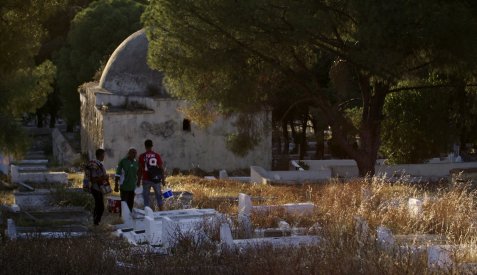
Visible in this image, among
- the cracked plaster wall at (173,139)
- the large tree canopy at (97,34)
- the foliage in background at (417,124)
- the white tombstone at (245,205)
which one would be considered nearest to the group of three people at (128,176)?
the white tombstone at (245,205)

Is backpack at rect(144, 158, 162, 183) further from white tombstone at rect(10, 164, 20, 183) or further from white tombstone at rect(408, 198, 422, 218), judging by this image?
white tombstone at rect(10, 164, 20, 183)

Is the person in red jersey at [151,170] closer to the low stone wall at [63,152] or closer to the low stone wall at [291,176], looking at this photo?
the low stone wall at [291,176]

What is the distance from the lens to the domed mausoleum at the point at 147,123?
994 inches

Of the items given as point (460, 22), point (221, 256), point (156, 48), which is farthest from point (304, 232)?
point (156, 48)

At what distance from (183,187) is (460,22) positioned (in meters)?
6.63

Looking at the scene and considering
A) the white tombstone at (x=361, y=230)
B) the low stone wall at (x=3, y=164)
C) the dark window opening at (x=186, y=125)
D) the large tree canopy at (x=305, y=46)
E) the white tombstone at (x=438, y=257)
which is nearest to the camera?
the white tombstone at (x=438, y=257)

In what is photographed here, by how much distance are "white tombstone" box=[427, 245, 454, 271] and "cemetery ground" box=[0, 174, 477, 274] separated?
0.20 feet

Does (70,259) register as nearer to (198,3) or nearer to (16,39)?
(16,39)

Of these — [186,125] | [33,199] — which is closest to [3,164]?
[186,125]

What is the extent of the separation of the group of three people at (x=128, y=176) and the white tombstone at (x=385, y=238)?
4.50 meters

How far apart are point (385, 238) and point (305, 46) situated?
Result: 10.7 metres

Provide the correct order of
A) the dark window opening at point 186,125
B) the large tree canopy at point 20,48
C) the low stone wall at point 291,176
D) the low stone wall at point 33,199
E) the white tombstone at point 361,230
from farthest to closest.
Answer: the dark window opening at point 186,125 → the low stone wall at point 291,176 → the low stone wall at point 33,199 → the large tree canopy at point 20,48 → the white tombstone at point 361,230

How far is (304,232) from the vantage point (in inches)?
348

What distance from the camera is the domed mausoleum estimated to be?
25.2m
